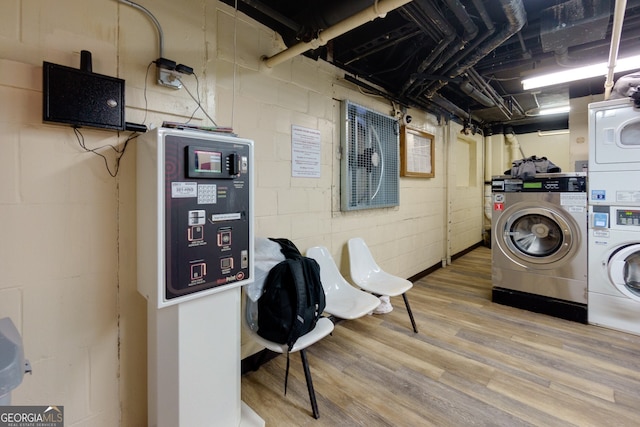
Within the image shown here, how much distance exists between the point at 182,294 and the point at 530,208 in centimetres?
329

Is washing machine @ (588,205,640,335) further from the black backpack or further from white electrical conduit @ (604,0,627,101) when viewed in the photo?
the black backpack

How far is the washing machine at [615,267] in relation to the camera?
8.01 feet

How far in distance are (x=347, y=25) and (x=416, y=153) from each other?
2.38 metres

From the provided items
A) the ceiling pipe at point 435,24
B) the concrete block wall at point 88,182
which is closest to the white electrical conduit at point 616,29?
the ceiling pipe at point 435,24

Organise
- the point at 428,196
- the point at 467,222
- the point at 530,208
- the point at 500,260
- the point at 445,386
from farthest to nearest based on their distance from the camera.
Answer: the point at 467,222, the point at 428,196, the point at 500,260, the point at 530,208, the point at 445,386

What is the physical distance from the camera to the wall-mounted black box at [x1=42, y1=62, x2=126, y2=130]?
116 centimetres

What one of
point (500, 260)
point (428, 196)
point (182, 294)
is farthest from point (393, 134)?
point (182, 294)

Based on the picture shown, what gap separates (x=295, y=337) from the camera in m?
1.58

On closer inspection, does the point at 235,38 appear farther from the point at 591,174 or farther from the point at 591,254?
the point at 591,254

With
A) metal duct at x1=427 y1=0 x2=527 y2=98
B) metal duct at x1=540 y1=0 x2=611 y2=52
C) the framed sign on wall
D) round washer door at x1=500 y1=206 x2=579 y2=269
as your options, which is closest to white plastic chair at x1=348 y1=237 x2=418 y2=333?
the framed sign on wall

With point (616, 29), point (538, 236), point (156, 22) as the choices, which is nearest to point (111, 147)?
point (156, 22)

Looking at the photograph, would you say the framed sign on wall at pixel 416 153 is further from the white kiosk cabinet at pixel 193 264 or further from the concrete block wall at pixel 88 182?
the white kiosk cabinet at pixel 193 264

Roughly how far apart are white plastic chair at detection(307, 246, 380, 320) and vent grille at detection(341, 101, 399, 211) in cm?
54

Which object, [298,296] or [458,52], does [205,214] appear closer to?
[298,296]
